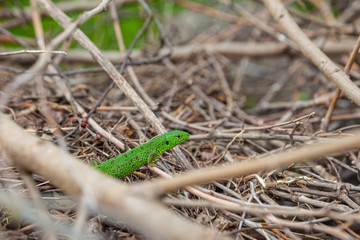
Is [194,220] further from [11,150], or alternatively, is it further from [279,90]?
[279,90]

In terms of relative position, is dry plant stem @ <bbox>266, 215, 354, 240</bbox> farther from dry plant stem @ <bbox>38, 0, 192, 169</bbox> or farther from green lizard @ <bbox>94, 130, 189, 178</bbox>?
green lizard @ <bbox>94, 130, 189, 178</bbox>

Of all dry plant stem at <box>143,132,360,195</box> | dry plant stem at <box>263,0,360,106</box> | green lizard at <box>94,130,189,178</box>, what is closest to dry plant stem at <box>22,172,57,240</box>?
dry plant stem at <box>143,132,360,195</box>

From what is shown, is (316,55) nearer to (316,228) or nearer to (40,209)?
(316,228)

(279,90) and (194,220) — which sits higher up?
(279,90)

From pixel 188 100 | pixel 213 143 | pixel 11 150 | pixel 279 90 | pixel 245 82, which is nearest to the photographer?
pixel 11 150

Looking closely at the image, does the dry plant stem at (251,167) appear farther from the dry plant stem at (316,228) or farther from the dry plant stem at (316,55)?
the dry plant stem at (316,55)

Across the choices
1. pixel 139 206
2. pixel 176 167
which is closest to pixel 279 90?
pixel 176 167
